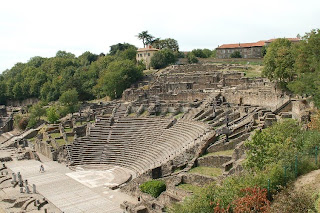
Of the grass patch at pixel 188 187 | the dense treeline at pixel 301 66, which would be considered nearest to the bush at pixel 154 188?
the grass patch at pixel 188 187

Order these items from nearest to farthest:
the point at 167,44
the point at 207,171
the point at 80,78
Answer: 1. the point at 207,171
2. the point at 80,78
3. the point at 167,44

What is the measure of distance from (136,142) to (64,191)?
9664mm

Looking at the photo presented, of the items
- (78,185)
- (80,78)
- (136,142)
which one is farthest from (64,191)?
(80,78)

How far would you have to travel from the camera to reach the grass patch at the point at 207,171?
2426 centimetres

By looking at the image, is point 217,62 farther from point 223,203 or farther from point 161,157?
point 223,203

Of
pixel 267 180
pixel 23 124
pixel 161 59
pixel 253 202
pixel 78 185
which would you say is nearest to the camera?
pixel 253 202

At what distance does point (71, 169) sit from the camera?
116ft

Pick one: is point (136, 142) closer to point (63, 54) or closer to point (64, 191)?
point (64, 191)

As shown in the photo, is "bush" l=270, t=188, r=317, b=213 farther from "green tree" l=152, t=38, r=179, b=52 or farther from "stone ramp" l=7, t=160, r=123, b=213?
"green tree" l=152, t=38, r=179, b=52

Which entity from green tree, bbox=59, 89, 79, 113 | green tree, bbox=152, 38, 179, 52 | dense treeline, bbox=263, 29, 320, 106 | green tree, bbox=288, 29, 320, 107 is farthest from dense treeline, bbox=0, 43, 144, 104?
green tree, bbox=288, 29, 320, 107

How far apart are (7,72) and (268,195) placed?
10836 centimetres

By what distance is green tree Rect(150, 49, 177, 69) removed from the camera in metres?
72.8

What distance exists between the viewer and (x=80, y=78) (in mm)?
70188

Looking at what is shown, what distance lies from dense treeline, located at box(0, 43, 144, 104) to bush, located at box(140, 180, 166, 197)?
116 ft
